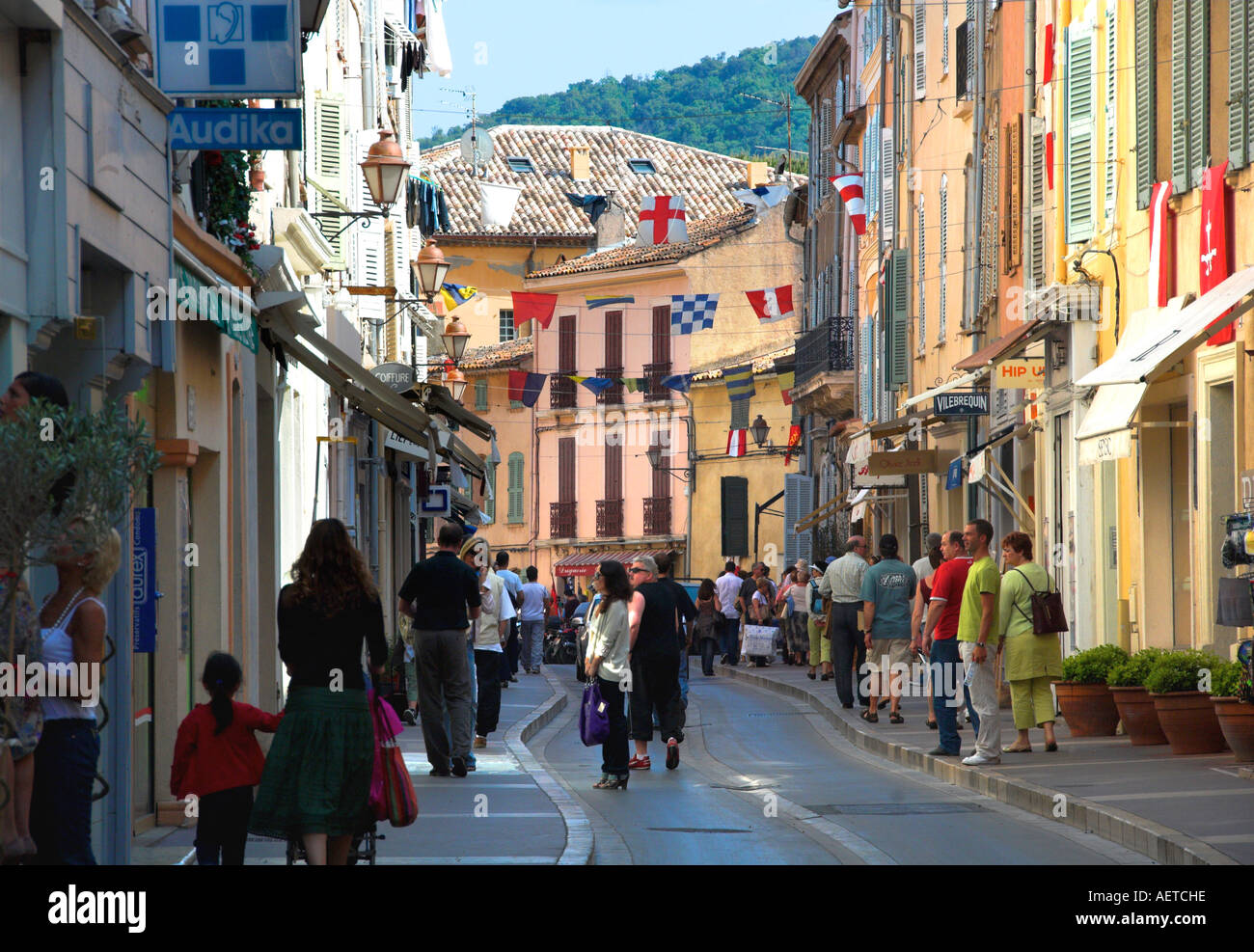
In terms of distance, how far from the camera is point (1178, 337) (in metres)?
14.5

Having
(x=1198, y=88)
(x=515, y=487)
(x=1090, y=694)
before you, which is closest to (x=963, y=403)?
(x=1090, y=694)

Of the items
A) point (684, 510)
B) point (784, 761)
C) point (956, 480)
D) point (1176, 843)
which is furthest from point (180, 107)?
point (684, 510)

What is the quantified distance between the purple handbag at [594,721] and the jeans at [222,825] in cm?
591

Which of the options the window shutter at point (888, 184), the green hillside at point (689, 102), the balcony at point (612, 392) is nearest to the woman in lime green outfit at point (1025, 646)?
the window shutter at point (888, 184)

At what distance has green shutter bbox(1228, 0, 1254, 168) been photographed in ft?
48.5

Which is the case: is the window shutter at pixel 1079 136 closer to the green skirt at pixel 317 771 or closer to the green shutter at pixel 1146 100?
the green shutter at pixel 1146 100

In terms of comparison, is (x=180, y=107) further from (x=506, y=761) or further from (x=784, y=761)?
(x=784, y=761)

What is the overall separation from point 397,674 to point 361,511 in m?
7.46

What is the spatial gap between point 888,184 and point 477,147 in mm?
37958

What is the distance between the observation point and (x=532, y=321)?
213 ft

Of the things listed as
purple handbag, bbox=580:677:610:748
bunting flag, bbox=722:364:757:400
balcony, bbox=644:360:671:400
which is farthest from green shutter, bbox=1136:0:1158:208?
balcony, bbox=644:360:671:400

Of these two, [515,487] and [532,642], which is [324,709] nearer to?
[532,642]

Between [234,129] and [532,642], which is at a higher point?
[234,129]

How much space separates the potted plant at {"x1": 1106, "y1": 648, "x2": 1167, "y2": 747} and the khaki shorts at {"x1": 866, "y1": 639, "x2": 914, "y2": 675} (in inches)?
176
